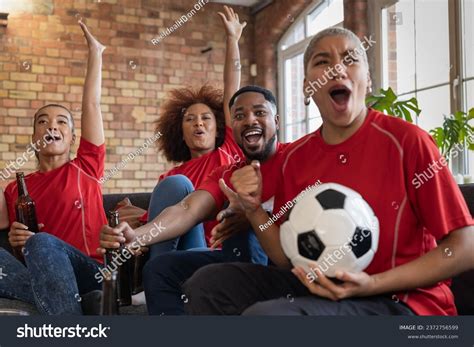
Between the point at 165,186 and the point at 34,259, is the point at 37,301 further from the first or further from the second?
the point at 165,186

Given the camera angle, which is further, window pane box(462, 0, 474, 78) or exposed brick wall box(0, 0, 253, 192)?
exposed brick wall box(0, 0, 253, 192)

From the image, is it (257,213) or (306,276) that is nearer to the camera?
(306,276)

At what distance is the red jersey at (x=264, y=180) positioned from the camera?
5.86 ft

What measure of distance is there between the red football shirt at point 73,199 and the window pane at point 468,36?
2.69 m

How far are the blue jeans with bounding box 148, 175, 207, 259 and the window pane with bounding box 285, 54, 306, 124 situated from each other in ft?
13.8

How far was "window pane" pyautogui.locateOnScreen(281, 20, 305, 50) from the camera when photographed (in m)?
6.08

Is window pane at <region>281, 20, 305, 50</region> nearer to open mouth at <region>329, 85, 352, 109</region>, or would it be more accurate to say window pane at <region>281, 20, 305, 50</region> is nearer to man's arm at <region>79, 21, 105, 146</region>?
man's arm at <region>79, 21, 105, 146</region>

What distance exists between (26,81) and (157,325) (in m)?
4.62

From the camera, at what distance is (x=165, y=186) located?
6.84 ft

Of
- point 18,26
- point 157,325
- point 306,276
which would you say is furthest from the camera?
point 18,26

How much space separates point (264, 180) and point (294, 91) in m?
4.65

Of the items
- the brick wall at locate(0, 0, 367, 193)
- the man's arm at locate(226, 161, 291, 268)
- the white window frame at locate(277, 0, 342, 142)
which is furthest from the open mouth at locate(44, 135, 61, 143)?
the white window frame at locate(277, 0, 342, 142)

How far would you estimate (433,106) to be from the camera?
4367 millimetres

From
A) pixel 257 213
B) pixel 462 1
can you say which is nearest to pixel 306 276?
pixel 257 213
